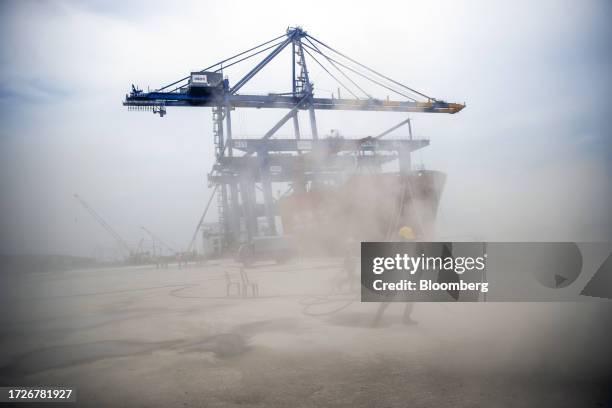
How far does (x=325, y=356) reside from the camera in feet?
15.0

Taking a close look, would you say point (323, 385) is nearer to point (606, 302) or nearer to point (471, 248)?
point (471, 248)

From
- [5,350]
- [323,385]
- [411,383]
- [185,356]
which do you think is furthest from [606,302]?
[5,350]

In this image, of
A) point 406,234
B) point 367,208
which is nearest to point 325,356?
point 406,234

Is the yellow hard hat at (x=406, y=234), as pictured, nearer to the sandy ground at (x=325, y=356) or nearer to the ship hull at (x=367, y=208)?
the sandy ground at (x=325, y=356)

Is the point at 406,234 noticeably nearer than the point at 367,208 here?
Yes

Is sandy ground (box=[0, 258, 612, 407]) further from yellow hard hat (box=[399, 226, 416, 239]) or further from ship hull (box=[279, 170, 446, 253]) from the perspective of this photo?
ship hull (box=[279, 170, 446, 253])

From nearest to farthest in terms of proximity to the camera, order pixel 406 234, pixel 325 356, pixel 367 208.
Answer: pixel 325 356
pixel 406 234
pixel 367 208

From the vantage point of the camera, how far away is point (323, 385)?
12.1 ft

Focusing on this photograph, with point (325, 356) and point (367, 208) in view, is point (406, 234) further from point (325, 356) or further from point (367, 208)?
point (367, 208)

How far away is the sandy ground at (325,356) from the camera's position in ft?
11.2

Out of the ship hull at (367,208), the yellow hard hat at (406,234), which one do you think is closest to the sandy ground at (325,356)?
the yellow hard hat at (406,234)

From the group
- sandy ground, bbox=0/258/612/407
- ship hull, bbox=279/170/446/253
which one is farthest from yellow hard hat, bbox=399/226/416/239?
ship hull, bbox=279/170/446/253

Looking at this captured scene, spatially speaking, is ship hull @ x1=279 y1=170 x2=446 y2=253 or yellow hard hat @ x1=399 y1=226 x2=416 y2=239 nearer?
yellow hard hat @ x1=399 y1=226 x2=416 y2=239

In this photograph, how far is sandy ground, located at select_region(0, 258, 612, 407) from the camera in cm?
342
